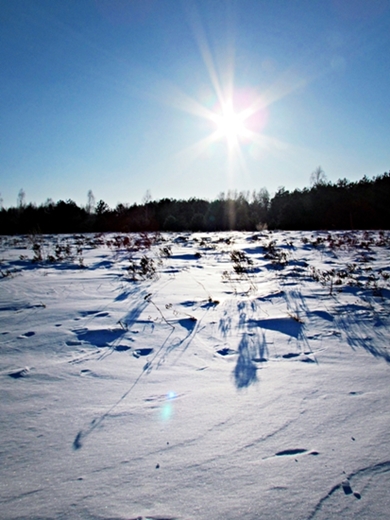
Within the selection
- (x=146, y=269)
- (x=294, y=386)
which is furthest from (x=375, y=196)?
(x=294, y=386)

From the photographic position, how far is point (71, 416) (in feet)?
4.35

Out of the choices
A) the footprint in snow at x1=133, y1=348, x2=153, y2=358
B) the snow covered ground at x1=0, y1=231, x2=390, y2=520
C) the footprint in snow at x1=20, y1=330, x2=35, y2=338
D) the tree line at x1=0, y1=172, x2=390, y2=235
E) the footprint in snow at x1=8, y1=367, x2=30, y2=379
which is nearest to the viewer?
the snow covered ground at x1=0, y1=231, x2=390, y2=520

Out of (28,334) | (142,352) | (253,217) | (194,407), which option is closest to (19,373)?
(28,334)

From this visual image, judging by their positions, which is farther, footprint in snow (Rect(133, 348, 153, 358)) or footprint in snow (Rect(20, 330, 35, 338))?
footprint in snow (Rect(20, 330, 35, 338))

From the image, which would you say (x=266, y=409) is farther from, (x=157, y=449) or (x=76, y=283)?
(x=76, y=283)

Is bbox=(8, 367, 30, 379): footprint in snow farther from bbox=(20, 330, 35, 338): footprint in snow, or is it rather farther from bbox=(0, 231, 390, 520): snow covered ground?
bbox=(20, 330, 35, 338): footprint in snow

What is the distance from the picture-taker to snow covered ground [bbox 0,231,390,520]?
36.9 inches

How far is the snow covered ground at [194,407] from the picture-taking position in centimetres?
94

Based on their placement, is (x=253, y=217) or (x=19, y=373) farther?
(x=253, y=217)

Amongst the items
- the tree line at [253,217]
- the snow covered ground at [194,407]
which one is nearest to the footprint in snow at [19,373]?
the snow covered ground at [194,407]

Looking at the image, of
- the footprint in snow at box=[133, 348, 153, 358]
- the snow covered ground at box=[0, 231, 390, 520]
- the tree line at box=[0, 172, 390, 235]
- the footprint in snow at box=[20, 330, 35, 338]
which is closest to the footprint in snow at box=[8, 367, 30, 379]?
the snow covered ground at box=[0, 231, 390, 520]

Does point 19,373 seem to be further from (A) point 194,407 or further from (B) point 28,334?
(A) point 194,407

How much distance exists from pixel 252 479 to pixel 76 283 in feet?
11.1

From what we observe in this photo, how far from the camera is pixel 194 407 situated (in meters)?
1.41
